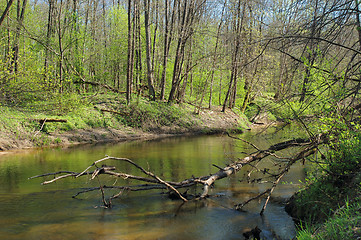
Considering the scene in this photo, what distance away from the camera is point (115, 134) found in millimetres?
19375

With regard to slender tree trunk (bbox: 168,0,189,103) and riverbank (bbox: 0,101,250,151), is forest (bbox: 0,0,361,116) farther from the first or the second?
riverbank (bbox: 0,101,250,151)

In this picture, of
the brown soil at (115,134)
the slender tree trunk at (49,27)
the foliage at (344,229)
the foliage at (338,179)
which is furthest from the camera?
the slender tree trunk at (49,27)

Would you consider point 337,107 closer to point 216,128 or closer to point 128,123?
point 128,123

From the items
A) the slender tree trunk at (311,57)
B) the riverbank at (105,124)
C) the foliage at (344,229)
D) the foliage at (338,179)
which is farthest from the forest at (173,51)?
the foliage at (344,229)

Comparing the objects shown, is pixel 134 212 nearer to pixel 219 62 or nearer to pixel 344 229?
pixel 344 229

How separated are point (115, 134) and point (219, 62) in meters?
9.50

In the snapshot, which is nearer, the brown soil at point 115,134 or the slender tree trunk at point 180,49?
the brown soil at point 115,134

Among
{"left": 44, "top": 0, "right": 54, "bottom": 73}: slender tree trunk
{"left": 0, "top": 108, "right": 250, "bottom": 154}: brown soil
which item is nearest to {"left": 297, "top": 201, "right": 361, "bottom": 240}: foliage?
{"left": 0, "top": 108, "right": 250, "bottom": 154}: brown soil

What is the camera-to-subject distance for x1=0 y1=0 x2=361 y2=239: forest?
5.75 m

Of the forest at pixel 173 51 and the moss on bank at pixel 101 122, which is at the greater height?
the forest at pixel 173 51

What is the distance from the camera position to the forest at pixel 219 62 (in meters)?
5.75

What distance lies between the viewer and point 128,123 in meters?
21.0

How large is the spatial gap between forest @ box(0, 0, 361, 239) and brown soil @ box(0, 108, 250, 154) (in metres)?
1.47

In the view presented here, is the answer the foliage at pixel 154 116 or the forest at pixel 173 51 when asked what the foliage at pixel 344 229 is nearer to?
the forest at pixel 173 51
